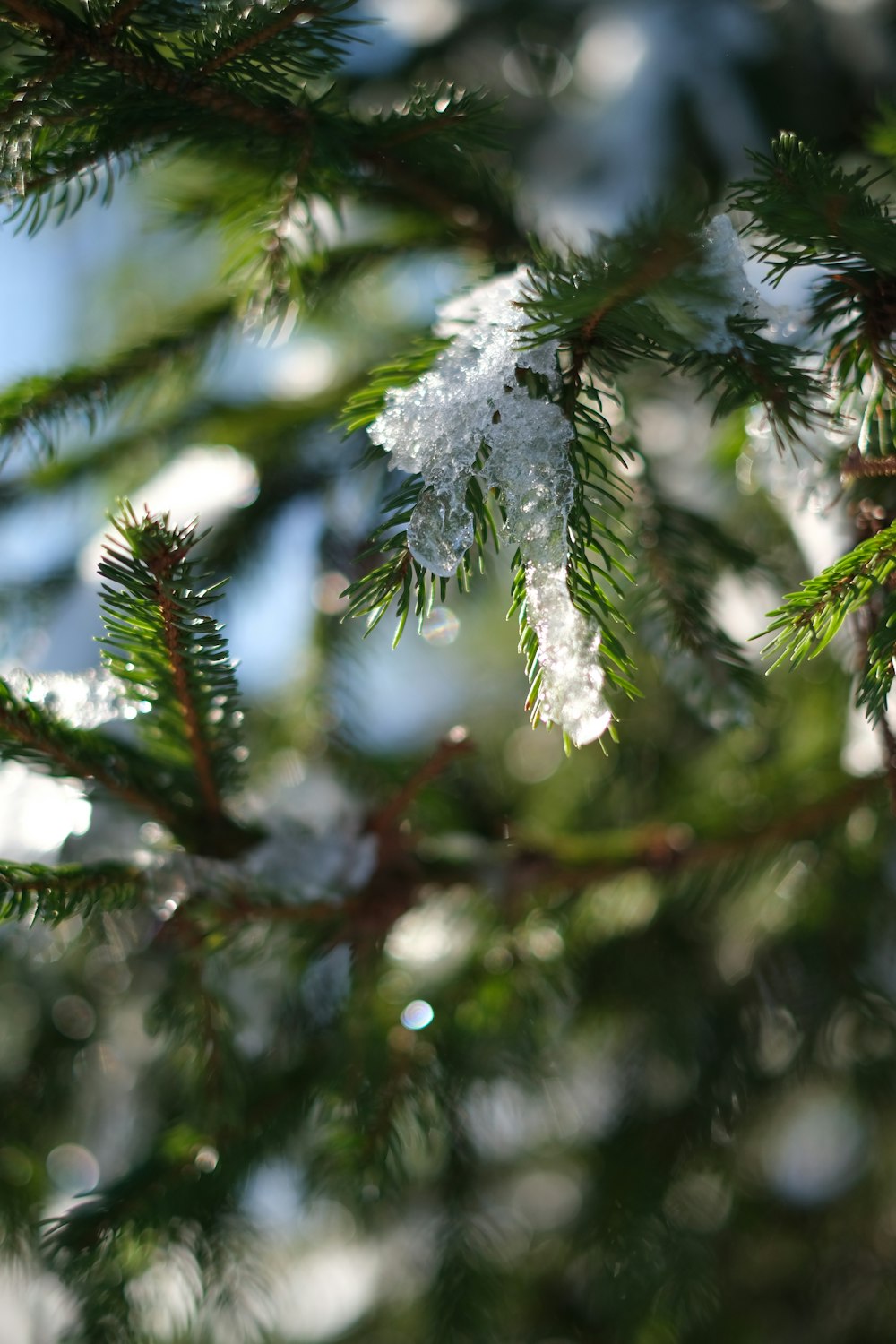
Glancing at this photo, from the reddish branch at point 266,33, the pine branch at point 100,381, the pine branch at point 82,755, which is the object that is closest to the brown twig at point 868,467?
the reddish branch at point 266,33

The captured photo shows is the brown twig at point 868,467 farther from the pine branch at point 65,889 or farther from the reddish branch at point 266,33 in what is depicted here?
the pine branch at point 65,889

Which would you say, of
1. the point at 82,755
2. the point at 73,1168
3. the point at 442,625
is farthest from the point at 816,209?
the point at 73,1168

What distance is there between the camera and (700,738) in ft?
4.79

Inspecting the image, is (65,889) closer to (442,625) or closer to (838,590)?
(442,625)

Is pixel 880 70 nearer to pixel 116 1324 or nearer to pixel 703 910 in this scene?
pixel 703 910

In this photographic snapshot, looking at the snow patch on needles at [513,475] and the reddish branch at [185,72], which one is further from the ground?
the reddish branch at [185,72]

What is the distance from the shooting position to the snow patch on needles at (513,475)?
1.96 feet

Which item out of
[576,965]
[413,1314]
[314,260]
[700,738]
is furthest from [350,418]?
[413,1314]

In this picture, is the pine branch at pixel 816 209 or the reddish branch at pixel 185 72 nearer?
the pine branch at pixel 816 209

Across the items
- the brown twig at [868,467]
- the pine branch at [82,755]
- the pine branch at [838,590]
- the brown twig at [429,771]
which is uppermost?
the brown twig at [868,467]

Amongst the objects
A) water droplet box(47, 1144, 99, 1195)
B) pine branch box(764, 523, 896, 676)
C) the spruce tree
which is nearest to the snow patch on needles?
the spruce tree

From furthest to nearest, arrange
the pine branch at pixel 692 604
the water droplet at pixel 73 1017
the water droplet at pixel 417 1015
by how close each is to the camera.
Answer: the water droplet at pixel 73 1017
the water droplet at pixel 417 1015
the pine branch at pixel 692 604

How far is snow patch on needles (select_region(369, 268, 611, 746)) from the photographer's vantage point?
0.60m

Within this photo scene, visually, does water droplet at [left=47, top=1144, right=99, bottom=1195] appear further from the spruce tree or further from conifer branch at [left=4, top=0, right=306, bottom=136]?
conifer branch at [left=4, top=0, right=306, bottom=136]
